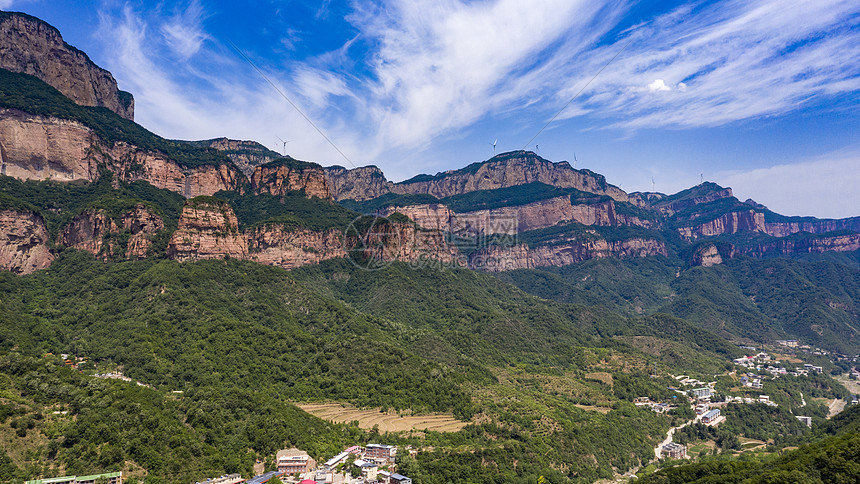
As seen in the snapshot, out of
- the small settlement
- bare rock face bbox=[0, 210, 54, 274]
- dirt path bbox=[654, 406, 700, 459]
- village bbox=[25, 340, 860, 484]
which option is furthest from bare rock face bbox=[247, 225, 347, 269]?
dirt path bbox=[654, 406, 700, 459]

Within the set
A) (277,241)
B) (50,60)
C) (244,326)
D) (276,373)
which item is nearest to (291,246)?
(277,241)

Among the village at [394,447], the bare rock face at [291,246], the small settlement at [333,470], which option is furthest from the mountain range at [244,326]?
the small settlement at [333,470]

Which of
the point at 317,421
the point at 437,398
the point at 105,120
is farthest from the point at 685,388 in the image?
the point at 105,120

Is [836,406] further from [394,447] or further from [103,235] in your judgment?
[103,235]

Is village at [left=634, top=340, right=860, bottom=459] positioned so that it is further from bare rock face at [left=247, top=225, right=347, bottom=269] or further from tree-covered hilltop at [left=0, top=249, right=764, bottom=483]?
bare rock face at [left=247, top=225, right=347, bottom=269]

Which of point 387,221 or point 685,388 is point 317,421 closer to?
point 685,388

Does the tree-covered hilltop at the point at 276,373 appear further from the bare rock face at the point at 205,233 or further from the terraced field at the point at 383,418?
the bare rock face at the point at 205,233
